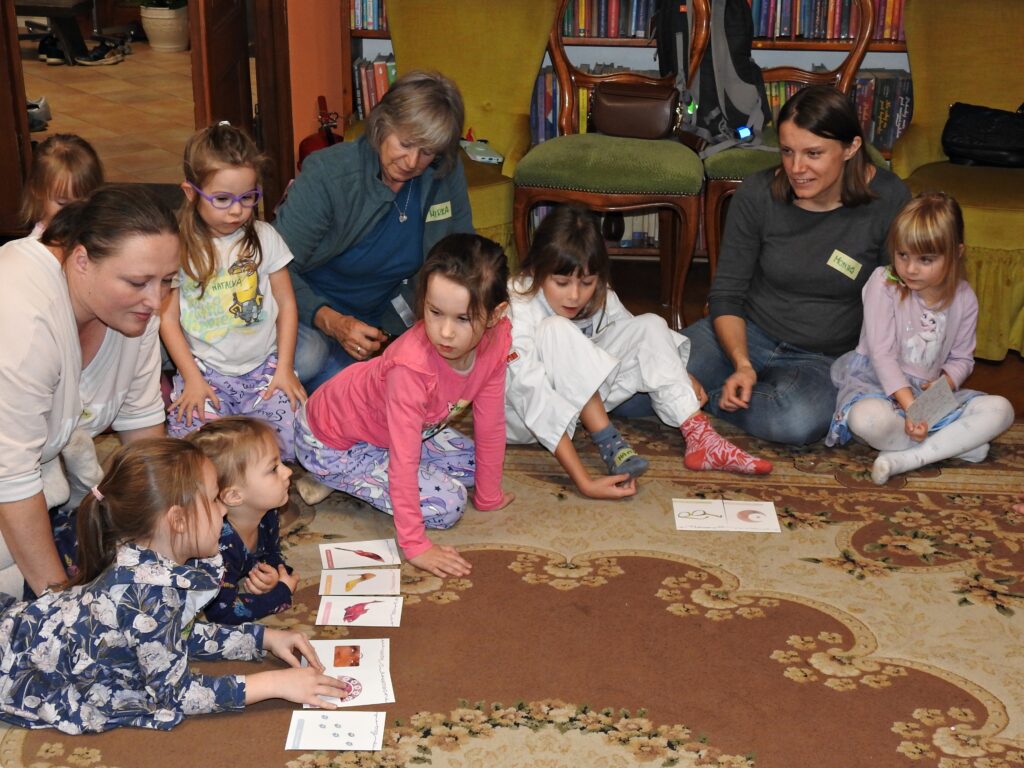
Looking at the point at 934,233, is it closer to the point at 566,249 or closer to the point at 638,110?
the point at 566,249

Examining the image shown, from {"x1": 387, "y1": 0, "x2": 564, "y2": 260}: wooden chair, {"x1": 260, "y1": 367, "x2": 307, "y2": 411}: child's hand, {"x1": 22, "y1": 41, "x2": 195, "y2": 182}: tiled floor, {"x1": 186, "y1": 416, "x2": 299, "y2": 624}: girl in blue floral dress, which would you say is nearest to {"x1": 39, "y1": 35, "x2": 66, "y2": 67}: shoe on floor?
{"x1": 22, "y1": 41, "x2": 195, "y2": 182}: tiled floor

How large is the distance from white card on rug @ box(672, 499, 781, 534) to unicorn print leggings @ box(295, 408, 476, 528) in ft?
1.81

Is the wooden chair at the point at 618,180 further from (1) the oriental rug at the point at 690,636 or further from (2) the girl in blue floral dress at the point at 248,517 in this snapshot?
(2) the girl in blue floral dress at the point at 248,517

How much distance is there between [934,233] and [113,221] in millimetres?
2022

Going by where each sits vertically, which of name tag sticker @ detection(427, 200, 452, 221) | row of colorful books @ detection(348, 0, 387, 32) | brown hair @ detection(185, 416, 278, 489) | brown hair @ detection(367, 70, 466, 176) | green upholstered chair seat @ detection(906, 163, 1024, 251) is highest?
row of colorful books @ detection(348, 0, 387, 32)

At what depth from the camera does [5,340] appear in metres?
2.25

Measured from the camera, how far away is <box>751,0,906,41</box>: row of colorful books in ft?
15.2

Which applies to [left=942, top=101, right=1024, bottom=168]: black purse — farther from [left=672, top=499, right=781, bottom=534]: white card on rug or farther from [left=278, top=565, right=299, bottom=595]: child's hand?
[left=278, top=565, right=299, bottom=595]: child's hand

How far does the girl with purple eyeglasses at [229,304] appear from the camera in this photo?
9.57 feet

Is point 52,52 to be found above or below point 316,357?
above

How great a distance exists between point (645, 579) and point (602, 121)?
209cm

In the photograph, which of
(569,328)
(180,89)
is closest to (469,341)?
(569,328)

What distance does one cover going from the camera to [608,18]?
185 inches

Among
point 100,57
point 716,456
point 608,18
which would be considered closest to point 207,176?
point 716,456
